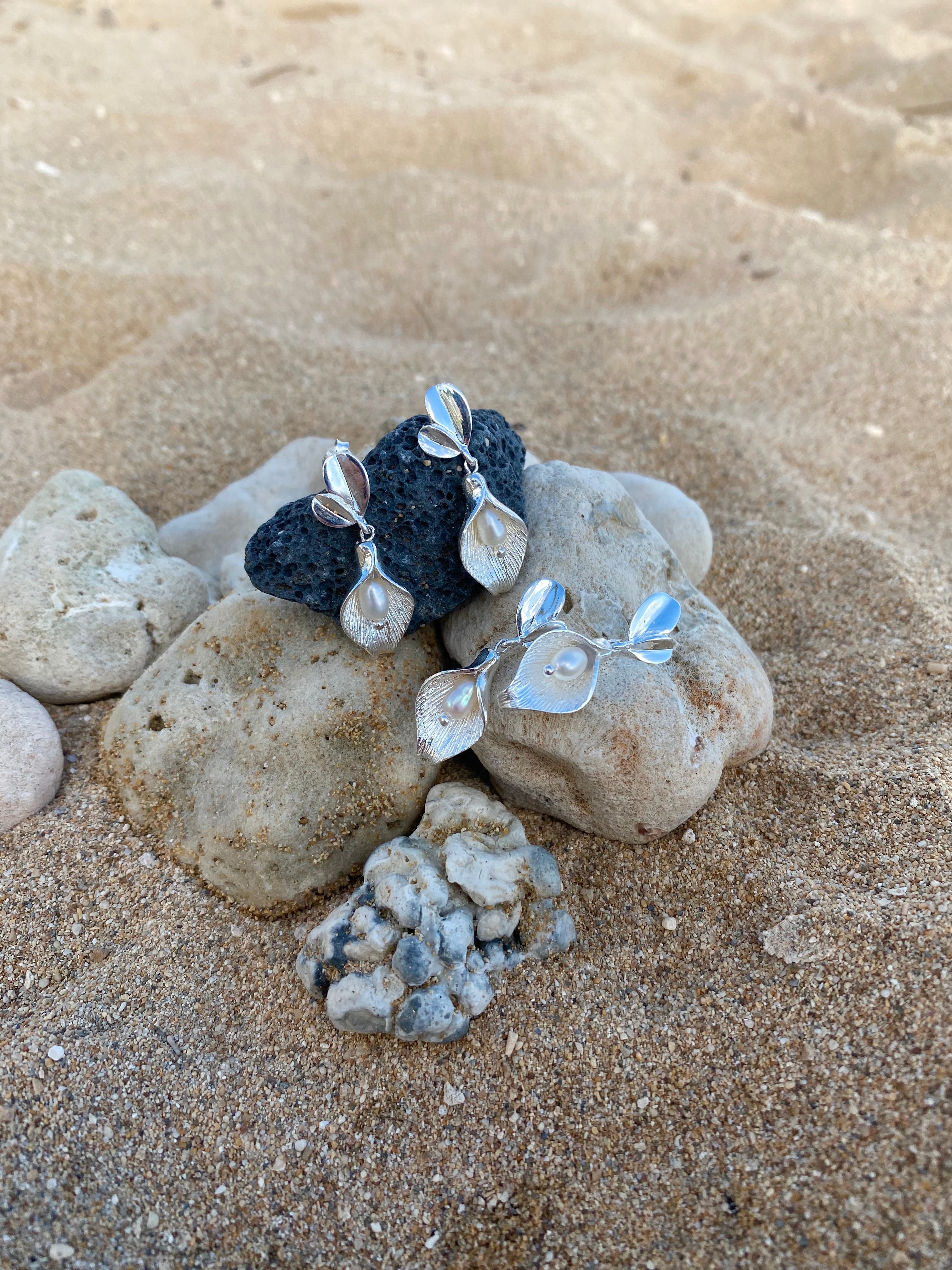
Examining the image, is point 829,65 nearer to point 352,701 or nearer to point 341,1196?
point 352,701

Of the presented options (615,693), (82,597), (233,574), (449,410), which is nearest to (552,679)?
(615,693)

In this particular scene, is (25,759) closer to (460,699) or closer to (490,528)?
(460,699)

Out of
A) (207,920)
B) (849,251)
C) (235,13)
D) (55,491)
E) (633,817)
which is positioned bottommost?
(207,920)

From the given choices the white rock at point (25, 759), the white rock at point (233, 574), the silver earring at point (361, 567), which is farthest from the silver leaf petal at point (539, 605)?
the white rock at point (25, 759)

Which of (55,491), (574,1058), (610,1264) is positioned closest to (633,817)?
(574,1058)

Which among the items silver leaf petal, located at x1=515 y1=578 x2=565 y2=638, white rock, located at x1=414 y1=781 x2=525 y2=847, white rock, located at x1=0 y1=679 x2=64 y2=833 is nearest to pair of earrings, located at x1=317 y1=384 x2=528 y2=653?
silver leaf petal, located at x1=515 y1=578 x2=565 y2=638
